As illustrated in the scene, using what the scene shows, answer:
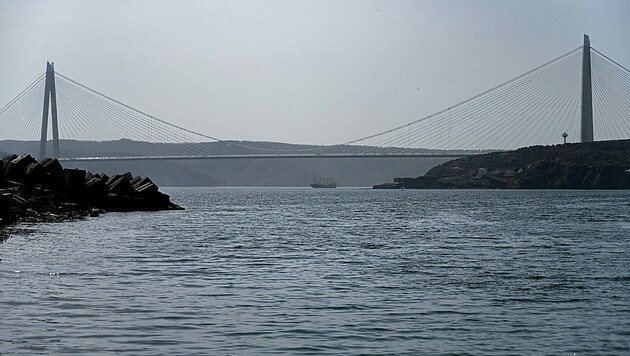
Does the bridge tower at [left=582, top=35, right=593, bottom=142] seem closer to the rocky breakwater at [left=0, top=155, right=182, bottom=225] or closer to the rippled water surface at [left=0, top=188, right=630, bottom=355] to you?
the rocky breakwater at [left=0, top=155, right=182, bottom=225]

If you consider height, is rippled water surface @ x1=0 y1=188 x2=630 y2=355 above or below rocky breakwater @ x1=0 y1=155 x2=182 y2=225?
below

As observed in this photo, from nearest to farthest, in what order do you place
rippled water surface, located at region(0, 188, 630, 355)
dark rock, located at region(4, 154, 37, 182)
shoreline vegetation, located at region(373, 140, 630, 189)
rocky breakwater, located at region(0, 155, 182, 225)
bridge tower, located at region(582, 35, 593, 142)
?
rippled water surface, located at region(0, 188, 630, 355), rocky breakwater, located at region(0, 155, 182, 225), dark rock, located at region(4, 154, 37, 182), bridge tower, located at region(582, 35, 593, 142), shoreline vegetation, located at region(373, 140, 630, 189)

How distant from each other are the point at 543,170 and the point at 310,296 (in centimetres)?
12509

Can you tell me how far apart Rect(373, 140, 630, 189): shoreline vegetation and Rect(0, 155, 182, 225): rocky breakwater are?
308ft

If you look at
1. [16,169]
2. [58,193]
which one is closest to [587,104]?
[58,193]

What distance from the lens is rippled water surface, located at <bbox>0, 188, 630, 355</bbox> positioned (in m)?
10.0

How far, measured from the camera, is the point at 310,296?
44.8 feet

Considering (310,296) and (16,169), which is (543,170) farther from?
(310,296)

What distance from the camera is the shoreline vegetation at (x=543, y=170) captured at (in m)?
130

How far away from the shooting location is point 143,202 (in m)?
47.1

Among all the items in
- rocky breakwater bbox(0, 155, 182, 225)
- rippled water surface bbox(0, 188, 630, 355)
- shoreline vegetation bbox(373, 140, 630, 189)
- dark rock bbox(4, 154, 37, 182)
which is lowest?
rippled water surface bbox(0, 188, 630, 355)

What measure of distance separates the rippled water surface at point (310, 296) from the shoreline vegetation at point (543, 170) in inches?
4275

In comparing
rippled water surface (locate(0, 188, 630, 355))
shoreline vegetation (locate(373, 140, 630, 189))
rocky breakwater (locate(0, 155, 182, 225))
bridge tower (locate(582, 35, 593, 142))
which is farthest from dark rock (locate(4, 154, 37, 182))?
shoreline vegetation (locate(373, 140, 630, 189))

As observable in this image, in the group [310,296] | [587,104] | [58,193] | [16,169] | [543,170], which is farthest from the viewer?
[543,170]
